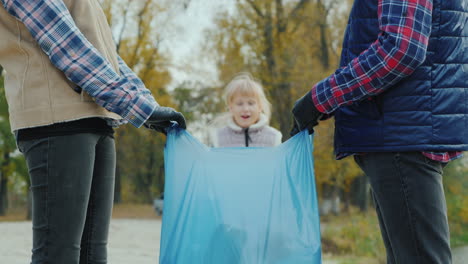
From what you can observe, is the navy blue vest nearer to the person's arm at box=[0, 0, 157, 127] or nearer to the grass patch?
the person's arm at box=[0, 0, 157, 127]

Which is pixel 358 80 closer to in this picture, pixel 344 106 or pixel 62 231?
pixel 344 106

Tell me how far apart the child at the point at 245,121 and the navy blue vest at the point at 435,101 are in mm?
1914

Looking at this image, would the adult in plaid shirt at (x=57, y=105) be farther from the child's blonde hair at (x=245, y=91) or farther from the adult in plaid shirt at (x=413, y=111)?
the child's blonde hair at (x=245, y=91)

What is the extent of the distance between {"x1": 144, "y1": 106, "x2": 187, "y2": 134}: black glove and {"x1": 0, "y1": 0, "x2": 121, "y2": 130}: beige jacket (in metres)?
0.21

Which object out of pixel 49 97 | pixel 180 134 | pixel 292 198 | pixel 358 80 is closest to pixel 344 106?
pixel 358 80

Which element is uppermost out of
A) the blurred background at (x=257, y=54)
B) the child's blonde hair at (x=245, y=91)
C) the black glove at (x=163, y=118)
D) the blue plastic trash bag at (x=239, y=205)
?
the blurred background at (x=257, y=54)

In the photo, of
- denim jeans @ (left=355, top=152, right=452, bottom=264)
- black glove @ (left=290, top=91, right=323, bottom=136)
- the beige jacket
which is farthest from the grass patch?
the beige jacket

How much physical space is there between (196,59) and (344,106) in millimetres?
13030

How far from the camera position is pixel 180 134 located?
7.21 ft

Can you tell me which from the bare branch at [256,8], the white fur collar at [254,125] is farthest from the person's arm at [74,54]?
the bare branch at [256,8]

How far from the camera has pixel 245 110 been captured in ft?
12.0

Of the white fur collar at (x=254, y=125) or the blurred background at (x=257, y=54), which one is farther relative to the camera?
the blurred background at (x=257, y=54)

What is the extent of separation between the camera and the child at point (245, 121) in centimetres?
361

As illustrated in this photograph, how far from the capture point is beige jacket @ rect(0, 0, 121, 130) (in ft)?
5.24
